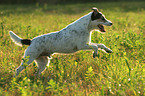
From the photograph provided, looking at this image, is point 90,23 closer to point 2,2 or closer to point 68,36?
point 68,36

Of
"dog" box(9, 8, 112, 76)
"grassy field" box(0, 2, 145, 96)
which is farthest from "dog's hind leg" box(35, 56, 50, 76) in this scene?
"dog" box(9, 8, 112, 76)

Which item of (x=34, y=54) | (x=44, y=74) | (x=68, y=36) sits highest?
(x=68, y=36)

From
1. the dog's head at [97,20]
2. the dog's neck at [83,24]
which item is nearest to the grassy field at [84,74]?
the dog's head at [97,20]

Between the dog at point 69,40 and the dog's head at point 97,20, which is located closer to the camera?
the dog at point 69,40

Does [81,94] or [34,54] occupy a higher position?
[34,54]

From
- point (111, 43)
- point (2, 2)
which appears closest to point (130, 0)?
Result: point (2, 2)

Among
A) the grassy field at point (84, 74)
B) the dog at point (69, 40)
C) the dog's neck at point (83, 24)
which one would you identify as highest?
the dog's neck at point (83, 24)

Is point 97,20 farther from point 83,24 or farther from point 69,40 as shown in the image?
point 69,40

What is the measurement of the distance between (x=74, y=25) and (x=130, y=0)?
28.1 m

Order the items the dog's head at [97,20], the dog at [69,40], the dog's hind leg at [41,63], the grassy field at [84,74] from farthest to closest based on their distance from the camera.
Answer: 1. the dog's hind leg at [41,63]
2. the dog's head at [97,20]
3. the dog at [69,40]
4. the grassy field at [84,74]

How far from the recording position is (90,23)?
17.0ft

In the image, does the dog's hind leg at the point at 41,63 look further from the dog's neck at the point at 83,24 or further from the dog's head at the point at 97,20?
the dog's head at the point at 97,20

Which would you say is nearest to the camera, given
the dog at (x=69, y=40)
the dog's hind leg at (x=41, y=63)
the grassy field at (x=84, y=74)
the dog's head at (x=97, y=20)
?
the grassy field at (x=84, y=74)

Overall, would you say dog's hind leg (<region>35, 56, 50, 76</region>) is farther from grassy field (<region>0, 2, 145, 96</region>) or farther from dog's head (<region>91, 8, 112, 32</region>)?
dog's head (<region>91, 8, 112, 32</region>)
